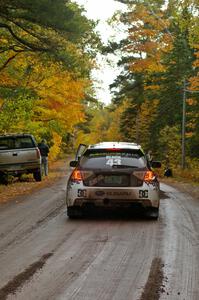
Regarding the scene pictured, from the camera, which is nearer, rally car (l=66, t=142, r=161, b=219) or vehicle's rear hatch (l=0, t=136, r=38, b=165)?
rally car (l=66, t=142, r=161, b=219)

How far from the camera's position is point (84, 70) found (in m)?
21.5

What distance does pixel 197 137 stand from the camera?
35156 mm

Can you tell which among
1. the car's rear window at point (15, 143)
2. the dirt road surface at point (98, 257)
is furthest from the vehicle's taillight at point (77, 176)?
the car's rear window at point (15, 143)

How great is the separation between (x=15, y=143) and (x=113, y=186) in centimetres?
1188

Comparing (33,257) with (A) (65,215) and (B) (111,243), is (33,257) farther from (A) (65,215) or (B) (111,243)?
(A) (65,215)

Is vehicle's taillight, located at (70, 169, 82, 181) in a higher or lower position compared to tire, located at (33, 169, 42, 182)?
higher

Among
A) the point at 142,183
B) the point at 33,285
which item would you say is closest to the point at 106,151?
the point at 142,183

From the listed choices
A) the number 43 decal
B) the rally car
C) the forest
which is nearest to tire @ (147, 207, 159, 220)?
the rally car

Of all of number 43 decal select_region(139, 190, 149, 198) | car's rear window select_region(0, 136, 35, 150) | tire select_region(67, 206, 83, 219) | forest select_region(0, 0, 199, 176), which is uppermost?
forest select_region(0, 0, 199, 176)

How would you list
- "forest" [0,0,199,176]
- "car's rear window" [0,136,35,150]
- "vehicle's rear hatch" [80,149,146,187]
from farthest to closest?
"car's rear window" [0,136,35,150] → "forest" [0,0,199,176] → "vehicle's rear hatch" [80,149,146,187]

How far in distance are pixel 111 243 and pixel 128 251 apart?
64cm

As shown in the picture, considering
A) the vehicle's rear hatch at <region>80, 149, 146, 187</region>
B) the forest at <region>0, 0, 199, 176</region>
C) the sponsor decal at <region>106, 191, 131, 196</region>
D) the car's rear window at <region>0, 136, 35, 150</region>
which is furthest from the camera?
the car's rear window at <region>0, 136, 35, 150</region>

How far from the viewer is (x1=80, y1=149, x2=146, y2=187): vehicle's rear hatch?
1088cm

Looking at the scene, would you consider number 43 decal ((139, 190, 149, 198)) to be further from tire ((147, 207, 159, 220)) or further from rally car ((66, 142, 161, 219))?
tire ((147, 207, 159, 220))
